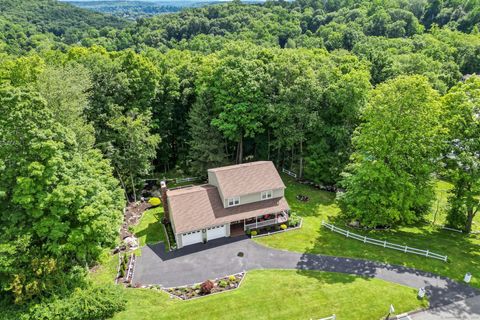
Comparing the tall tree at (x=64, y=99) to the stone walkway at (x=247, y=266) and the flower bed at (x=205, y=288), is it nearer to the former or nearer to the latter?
the stone walkway at (x=247, y=266)

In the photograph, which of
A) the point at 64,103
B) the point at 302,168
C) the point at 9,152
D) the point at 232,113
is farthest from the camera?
the point at 302,168

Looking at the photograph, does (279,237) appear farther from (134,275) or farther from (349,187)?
(134,275)

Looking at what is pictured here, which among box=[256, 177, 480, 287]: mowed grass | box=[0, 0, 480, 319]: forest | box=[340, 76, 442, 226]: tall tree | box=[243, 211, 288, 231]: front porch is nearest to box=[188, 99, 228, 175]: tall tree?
box=[0, 0, 480, 319]: forest

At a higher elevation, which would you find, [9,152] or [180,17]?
[180,17]

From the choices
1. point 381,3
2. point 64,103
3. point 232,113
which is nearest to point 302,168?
point 232,113

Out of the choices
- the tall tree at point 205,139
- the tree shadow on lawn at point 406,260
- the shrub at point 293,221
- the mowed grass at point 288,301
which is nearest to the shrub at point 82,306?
the mowed grass at point 288,301

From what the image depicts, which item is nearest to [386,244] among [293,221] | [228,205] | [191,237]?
[293,221]

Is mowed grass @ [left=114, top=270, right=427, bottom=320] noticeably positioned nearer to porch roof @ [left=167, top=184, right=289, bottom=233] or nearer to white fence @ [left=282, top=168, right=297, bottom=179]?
porch roof @ [left=167, top=184, right=289, bottom=233]
